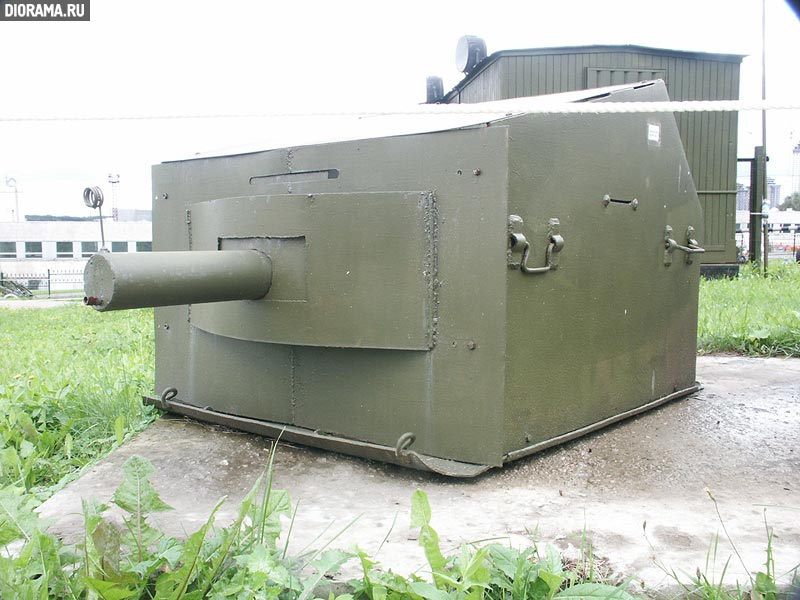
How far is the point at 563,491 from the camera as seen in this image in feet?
8.79

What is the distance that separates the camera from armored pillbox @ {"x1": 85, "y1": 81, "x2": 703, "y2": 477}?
8.95 feet

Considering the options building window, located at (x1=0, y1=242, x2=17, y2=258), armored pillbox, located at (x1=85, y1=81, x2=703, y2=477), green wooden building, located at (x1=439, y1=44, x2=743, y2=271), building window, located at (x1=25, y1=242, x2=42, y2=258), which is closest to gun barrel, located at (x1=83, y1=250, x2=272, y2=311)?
armored pillbox, located at (x1=85, y1=81, x2=703, y2=477)

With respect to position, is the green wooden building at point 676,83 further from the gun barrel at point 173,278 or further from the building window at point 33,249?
the building window at point 33,249

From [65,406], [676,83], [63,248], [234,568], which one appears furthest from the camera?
[63,248]

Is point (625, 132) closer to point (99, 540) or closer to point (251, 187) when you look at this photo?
point (251, 187)

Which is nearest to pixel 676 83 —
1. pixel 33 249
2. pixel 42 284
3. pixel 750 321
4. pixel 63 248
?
pixel 750 321

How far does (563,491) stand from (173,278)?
1.46 meters

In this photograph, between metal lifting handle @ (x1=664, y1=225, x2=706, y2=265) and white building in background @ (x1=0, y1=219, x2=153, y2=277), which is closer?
metal lifting handle @ (x1=664, y1=225, x2=706, y2=265)

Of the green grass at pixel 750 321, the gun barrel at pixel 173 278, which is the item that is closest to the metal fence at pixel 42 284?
the green grass at pixel 750 321

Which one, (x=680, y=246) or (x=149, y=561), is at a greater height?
(x=680, y=246)

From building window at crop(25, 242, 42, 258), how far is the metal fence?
1.02m

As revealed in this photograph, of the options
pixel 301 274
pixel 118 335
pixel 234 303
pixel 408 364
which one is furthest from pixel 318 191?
pixel 118 335

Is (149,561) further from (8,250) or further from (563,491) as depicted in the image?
(8,250)

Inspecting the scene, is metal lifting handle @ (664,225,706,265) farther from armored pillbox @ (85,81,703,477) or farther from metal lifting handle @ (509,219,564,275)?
metal lifting handle @ (509,219,564,275)
